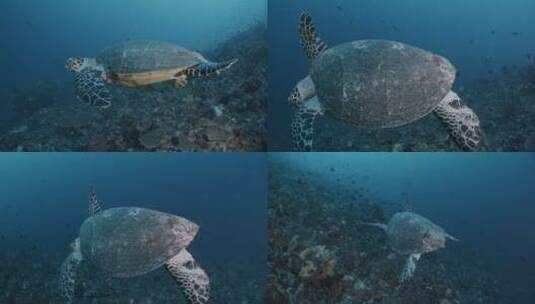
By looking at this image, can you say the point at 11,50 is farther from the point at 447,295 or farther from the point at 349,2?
the point at 447,295

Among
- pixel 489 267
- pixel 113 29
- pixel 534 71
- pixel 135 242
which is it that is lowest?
pixel 489 267

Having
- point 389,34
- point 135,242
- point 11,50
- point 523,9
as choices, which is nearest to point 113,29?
Answer: point 11,50

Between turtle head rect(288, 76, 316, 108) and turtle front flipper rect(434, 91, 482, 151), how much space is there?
3.03 ft

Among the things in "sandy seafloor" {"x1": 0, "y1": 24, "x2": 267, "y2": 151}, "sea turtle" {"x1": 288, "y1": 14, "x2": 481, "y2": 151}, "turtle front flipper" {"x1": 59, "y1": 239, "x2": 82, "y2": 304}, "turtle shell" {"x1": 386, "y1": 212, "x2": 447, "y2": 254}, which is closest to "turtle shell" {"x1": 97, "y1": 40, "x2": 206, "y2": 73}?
"sandy seafloor" {"x1": 0, "y1": 24, "x2": 267, "y2": 151}

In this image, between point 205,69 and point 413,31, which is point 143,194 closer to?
point 205,69

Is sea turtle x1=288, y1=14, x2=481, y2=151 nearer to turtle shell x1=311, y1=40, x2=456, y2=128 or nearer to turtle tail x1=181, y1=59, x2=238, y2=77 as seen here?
turtle shell x1=311, y1=40, x2=456, y2=128

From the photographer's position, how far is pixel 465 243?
156 inches

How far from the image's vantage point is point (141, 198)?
4.64 m

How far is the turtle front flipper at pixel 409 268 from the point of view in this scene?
3.08 m

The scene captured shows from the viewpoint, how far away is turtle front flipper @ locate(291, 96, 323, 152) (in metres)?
2.86

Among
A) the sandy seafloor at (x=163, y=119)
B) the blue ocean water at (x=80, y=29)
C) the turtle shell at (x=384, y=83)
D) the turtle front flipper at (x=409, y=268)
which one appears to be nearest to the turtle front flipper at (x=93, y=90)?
the sandy seafloor at (x=163, y=119)

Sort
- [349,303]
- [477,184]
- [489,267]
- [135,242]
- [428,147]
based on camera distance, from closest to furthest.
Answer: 1. [135,242]
2. [349,303]
3. [428,147]
4. [489,267]
5. [477,184]

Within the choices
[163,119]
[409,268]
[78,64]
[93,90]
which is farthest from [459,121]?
[78,64]

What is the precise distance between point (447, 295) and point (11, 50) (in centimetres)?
473
